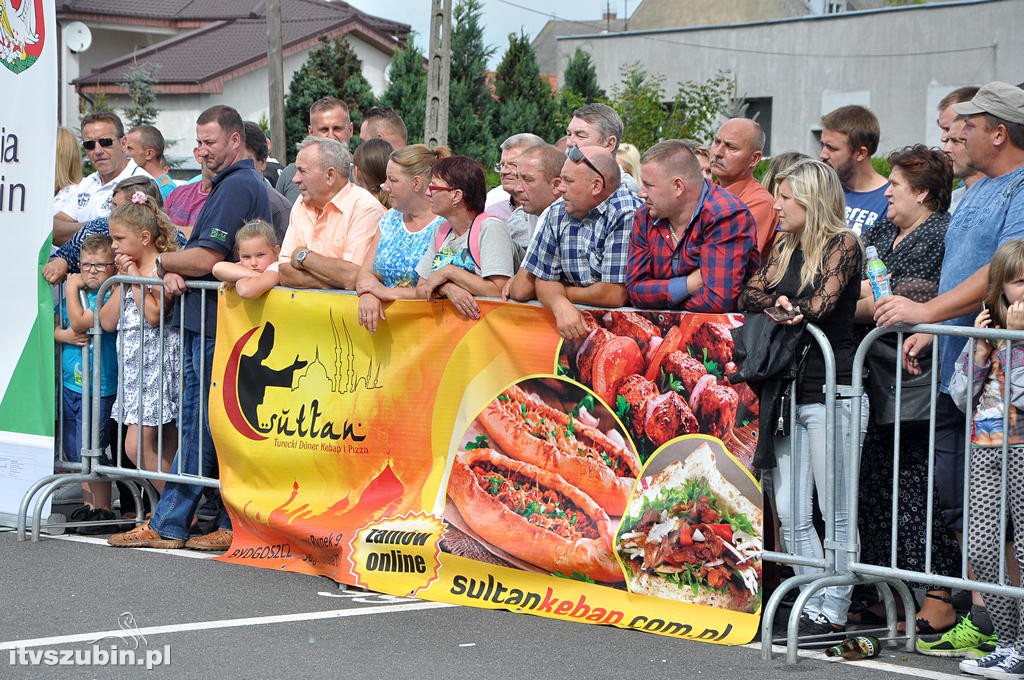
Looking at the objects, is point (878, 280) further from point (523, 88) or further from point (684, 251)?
point (523, 88)

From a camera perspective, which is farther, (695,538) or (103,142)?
(103,142)

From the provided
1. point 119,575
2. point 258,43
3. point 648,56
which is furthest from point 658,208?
point 258,43

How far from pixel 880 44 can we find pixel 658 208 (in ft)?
111

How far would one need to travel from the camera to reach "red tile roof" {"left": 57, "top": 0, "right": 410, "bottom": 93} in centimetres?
4553

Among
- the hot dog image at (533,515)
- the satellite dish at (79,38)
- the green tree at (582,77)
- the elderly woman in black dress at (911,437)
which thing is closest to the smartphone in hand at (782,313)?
the elderly woman in black dress at (911,437)

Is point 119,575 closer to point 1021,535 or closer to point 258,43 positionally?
point 1021,535

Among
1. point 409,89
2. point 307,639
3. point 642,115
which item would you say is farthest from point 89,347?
point 409,89

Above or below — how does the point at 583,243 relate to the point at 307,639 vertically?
above

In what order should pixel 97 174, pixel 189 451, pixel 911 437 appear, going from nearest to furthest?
1. pixel 911 437
2. pixel 189 451
3. pixel 97 174

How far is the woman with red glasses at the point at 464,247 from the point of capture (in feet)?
21.1

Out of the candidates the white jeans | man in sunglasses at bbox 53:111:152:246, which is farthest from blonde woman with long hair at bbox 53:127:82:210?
the white jeans

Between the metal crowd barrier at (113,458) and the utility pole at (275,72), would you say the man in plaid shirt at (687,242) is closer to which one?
the metal crowd barrier at (113,458)

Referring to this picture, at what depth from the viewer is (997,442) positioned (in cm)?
521

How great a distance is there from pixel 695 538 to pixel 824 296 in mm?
1182
